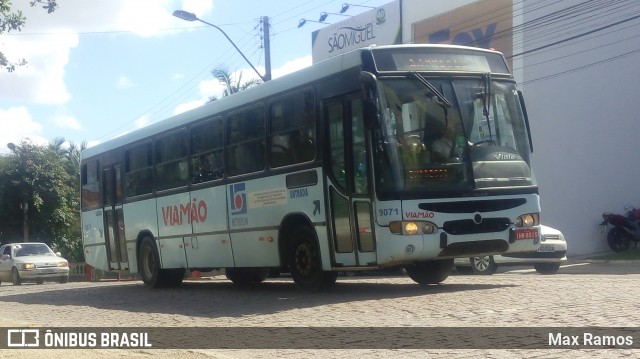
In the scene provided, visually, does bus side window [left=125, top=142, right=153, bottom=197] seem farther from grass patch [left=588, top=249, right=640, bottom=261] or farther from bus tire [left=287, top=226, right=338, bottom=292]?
grass patch [left=588, top=249, right=640, bottom=261]

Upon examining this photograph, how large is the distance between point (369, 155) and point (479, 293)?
2.32 metres

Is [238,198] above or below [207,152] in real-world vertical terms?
below

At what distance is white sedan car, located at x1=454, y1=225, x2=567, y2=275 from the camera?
18.7m

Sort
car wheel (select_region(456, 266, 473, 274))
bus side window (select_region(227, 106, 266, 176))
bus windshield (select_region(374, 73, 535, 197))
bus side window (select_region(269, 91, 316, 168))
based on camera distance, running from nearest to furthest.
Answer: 1. bus windshield (select_region(374, 73, 535, 197))
2. bus side window (select_region(269, 91, 316, 168))
3. bus side window (select_region(227, 106, 266, 176))
4. car wheel (select_region(456, 266, 473, 274))

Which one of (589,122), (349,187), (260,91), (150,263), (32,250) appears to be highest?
(589,122)

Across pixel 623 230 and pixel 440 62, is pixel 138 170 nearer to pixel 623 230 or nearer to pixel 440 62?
pixel 440 62

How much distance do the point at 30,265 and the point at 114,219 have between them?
1337 cm

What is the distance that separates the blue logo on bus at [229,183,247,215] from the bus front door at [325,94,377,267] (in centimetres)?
270

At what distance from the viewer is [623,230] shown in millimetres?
28438

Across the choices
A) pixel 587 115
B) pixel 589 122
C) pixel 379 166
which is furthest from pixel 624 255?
pixel 379 166

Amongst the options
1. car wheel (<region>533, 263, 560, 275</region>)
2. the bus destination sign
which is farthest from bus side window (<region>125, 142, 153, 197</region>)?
car wheel (<region>533, 263, 560, 275</region>)

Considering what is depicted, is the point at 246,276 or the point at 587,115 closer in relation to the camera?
the point at 246,276

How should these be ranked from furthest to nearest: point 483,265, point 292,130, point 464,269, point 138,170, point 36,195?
1. point 36,195
2. point 464,269
3. point 483,265
4. point 138,170
5. point 292,130

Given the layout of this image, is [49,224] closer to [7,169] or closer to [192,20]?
[7,169]
